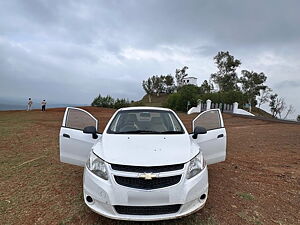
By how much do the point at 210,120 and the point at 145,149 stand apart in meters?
2.08

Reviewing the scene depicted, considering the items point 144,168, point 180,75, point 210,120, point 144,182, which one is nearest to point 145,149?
point 144,168

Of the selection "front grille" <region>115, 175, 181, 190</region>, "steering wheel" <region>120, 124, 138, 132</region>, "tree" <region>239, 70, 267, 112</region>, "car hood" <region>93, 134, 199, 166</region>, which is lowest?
"front grille" <region>115, 175, 181, 190</region>

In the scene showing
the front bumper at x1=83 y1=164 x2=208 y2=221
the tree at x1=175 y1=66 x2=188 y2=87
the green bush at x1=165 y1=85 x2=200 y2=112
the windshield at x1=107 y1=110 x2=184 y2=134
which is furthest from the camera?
the tree at x1=175 y1=66 x2=188 y2=87

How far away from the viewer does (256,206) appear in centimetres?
323

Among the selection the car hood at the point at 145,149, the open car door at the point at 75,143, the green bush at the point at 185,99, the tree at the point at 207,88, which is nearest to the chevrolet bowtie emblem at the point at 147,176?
the car hood at the point at 145,149

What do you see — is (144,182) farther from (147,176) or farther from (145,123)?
(145,123)

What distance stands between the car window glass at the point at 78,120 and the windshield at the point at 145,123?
66cm

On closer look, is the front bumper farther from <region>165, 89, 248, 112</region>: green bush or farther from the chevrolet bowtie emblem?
<region>165, 89, 248, 112</region>: green bush

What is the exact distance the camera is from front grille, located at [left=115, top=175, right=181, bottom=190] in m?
2.34

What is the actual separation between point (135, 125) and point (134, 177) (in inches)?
58.1

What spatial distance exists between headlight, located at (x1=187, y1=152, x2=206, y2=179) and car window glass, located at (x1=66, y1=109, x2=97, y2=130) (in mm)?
2269

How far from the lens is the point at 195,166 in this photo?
2641 mm

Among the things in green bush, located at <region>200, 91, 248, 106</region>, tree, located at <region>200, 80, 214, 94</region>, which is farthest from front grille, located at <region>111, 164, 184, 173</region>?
tree, located at <region>200, 80, 214, 94</region>

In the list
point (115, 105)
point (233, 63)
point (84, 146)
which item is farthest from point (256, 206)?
point (233, 63)
